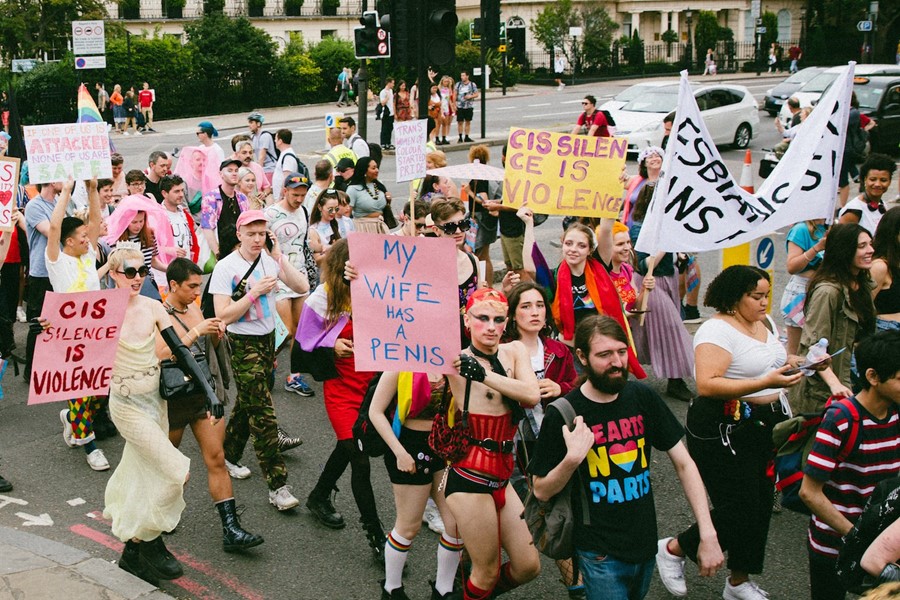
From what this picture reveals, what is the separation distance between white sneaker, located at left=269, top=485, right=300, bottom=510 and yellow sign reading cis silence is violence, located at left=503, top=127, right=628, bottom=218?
2725mm

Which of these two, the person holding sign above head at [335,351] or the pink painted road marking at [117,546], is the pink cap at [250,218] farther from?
the pink painted road marking at [117,546]

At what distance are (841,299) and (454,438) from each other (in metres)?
2.69

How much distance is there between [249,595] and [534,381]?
6.50 feet

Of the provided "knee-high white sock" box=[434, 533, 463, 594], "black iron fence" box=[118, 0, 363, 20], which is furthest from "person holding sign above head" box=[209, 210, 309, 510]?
"black iron fence" box=[118, 0, 363, 20]

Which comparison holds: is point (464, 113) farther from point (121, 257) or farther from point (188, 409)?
point (188, 409)

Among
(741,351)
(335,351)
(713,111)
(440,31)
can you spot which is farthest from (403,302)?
(713,111)

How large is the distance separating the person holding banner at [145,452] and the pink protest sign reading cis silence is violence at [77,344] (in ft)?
0.31

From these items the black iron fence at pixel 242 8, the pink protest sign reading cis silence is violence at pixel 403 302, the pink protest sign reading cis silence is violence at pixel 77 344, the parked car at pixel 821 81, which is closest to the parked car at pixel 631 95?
the parked car at pixel 821 81

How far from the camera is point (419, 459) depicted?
498 centimetres

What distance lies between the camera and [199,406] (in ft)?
19.1

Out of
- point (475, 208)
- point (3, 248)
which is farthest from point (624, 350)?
point (475, 208)

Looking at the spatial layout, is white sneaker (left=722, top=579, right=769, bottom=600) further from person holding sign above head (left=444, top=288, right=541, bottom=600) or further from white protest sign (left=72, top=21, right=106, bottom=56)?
white protest sign (left=72, top=21, right=106, bottom=56)

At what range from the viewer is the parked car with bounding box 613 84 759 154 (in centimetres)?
2300

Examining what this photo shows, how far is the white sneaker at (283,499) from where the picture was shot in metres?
6.38
